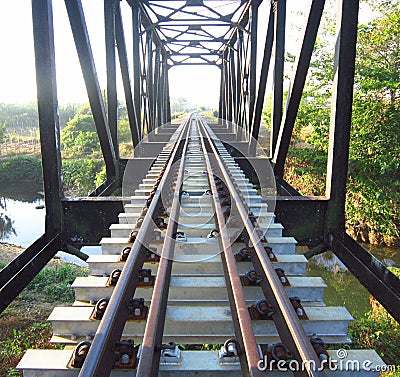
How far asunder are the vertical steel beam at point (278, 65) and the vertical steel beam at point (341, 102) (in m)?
2.22

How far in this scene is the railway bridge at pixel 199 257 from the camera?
160 cm

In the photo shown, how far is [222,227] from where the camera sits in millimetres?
2730

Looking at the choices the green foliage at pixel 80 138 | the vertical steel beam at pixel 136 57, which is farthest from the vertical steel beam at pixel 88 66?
the green foliage at pixel 80 138

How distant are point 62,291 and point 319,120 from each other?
773cm

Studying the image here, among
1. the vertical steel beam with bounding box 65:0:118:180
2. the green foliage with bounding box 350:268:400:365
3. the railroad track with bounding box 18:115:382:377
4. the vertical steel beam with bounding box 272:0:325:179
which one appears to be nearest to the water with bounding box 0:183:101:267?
the green foliage with bounding box 350:268:400:365

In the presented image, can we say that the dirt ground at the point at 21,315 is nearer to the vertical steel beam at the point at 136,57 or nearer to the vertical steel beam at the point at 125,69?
the vertical steel beam at the point at 125,69

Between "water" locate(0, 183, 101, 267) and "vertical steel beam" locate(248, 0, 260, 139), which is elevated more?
"vertical steel beam" locate(248, 0, 260, 139)

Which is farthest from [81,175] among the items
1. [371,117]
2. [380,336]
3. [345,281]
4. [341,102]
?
[341,102]

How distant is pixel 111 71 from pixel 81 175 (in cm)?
2625

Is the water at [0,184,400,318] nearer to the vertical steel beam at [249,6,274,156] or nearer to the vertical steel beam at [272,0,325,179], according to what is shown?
the vertical steel beam at [249,6,274,156]

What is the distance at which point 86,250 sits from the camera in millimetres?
16453

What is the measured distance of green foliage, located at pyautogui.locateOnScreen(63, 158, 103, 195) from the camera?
99.8 feet

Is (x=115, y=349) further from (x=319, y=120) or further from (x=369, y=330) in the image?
(x=319, y=120)

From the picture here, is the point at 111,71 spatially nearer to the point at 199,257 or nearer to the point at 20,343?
the point at 199,257
